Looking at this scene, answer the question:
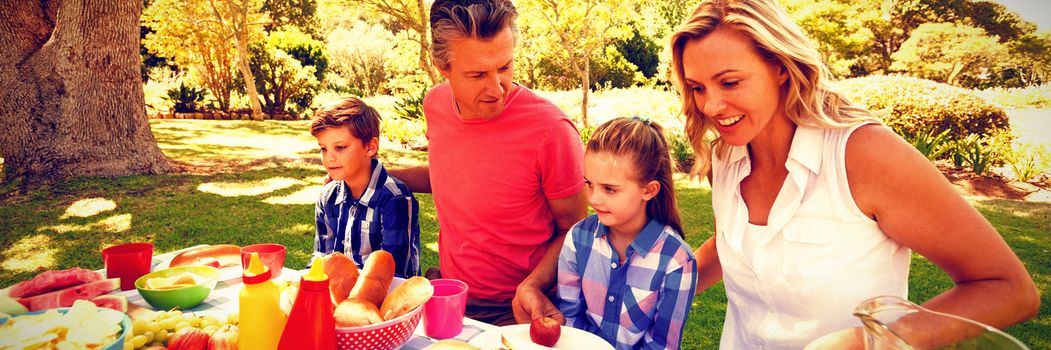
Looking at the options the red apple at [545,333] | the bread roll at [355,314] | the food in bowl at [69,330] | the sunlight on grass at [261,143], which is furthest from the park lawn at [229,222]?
the food in bowl at [69,330]

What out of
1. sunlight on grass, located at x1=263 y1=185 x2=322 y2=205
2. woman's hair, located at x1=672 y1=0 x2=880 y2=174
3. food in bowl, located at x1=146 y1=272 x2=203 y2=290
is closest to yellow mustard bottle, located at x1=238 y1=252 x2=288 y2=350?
food in bowl, located at x1=146 y1=272 x2=203 y2=290

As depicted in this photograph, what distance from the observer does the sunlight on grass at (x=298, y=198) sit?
25.1ft

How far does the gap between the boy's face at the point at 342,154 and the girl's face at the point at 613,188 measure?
125 centimetres

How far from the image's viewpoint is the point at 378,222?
277cm

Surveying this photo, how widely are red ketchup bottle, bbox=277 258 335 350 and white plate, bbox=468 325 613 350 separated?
1.43 feet

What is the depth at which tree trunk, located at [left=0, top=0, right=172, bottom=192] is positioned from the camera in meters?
7.79

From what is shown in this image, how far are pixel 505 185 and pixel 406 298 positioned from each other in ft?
3.11

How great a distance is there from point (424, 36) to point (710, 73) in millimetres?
13098

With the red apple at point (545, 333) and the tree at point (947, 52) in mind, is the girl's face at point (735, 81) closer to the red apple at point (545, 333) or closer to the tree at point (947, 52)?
the red apple at point (545, 333)

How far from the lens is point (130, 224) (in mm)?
6430

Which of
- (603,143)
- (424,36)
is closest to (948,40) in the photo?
(424,36)

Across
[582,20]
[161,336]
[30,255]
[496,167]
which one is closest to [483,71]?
[496,167]

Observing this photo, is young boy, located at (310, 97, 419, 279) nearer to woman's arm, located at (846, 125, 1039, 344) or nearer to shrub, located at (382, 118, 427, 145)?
woman's arm, located at (846, 125, 1039, 344)

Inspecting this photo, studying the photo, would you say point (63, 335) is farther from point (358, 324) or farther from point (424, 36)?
point (424, 36)
